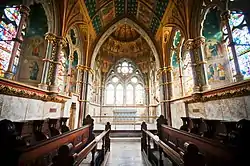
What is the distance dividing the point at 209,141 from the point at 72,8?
869cm

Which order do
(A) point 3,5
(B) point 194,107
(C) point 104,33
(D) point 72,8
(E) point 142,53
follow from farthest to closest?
(E) point 142,53 → (C) point 104,33 → (D) point 72,8 → (B) point 194,107 → (A) point 3,5

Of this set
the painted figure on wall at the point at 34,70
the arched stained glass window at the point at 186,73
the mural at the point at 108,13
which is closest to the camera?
the painted figure on wall at the point at 34,70

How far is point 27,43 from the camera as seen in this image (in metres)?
8.35

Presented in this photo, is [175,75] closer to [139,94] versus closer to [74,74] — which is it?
[139,94]

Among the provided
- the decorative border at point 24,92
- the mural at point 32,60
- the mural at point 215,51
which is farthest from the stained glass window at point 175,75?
the mural at point 32,60

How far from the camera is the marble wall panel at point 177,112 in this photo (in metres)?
7.39

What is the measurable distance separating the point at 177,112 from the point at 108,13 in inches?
379

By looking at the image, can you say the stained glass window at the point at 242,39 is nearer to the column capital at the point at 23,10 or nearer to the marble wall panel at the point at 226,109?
the marble wall panel at the point at 226,109

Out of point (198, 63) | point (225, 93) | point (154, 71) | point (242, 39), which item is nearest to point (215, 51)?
point (242, 39)

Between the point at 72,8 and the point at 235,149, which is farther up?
the point at 72,8

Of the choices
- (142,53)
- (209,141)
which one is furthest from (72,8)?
(142,53)

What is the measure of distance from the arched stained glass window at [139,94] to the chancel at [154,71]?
278 centimetres

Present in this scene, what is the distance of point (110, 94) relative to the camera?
55.2ft

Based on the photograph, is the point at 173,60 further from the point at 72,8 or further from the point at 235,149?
the point at 235,149
